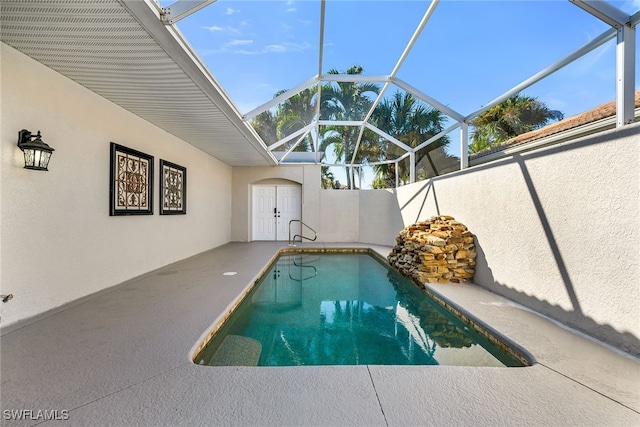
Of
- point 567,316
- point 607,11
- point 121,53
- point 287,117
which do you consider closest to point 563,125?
point 607,11

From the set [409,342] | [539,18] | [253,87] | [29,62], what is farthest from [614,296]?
[29,62]

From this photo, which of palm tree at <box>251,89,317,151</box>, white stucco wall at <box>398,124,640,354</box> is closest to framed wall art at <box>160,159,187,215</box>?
palm tree at <box>251,89,317,151</box>

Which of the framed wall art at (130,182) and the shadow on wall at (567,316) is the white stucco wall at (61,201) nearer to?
the framed wall art at (130,182)

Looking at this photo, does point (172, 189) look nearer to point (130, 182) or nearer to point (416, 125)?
point (130, 182)

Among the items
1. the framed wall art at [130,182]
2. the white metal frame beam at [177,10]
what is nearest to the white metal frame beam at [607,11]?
the white metal frame beam at [177,10]

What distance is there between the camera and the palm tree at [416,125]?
5.80 m

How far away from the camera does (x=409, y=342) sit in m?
2.72

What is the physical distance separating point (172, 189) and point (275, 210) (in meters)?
4.50

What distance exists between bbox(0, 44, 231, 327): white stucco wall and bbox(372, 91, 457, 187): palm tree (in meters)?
5.06

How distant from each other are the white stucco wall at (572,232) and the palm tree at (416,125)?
7.25 ft

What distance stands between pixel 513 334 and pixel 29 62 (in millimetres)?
5372

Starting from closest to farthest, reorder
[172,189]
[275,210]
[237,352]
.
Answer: [237,352] → [172,189] → [275,210]

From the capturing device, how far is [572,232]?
8.36 feet

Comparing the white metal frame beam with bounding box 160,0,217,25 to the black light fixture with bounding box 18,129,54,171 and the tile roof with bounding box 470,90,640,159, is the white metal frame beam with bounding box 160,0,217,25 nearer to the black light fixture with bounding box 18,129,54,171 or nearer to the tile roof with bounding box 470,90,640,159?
the black light fixture with bounding box 18,129,54,171
